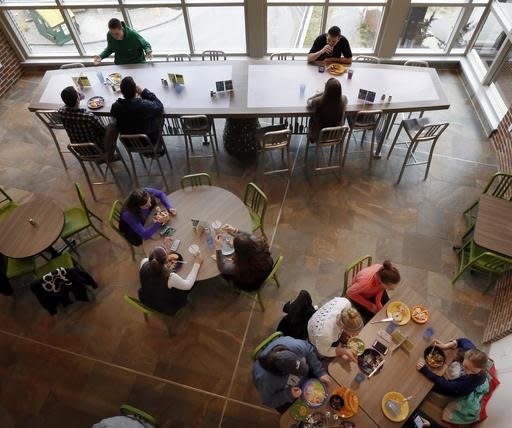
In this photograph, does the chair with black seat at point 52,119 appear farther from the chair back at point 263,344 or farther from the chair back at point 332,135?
the chair back at point 263,344

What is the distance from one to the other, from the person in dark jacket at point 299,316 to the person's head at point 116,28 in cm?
460

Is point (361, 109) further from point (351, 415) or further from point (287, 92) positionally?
point (351, 415)

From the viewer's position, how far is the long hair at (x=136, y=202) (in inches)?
141

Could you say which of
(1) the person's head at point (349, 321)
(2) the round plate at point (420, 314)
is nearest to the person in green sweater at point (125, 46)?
(1) the person's head at point (349, 321)

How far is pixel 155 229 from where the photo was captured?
371 cm

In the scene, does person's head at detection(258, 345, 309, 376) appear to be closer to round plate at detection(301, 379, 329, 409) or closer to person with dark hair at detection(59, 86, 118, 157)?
round plate at detection(301, 379, 329, 409)

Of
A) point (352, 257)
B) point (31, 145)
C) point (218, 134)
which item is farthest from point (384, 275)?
point (31, 145)

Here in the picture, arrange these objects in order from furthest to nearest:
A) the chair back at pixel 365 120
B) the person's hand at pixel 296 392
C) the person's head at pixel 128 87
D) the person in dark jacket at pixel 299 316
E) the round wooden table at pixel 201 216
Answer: the chair back at pixel 365 120
the person's head at pixel 128 87
the round wooden table at pixel 201 216
the person in dark jacket at pixel 299 316
the person's hand at pixel 296 392

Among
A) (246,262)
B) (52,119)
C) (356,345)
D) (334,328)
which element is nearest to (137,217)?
(246,262)

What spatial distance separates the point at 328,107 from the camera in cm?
453

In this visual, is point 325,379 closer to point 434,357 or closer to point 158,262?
point 434,357

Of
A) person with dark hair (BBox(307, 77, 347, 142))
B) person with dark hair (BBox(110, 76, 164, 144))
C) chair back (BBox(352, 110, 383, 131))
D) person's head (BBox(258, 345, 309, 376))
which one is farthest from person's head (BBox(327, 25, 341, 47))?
person's head (BBox(258, 345, 309, 376))

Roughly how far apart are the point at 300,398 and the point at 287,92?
3848mm

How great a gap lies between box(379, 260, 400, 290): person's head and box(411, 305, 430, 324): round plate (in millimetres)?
314
